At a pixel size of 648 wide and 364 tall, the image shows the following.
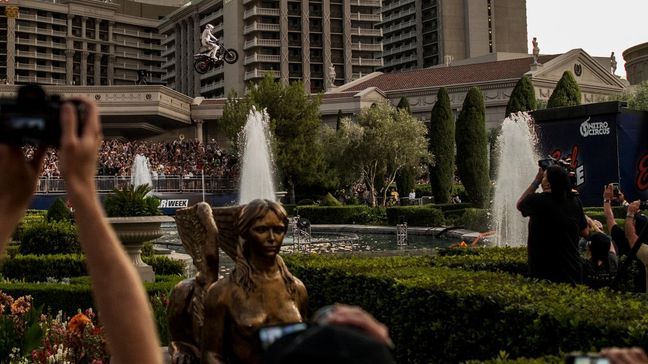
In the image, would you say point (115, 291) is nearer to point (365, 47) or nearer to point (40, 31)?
point (365, 47)

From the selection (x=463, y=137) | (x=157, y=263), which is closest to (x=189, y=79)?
(x=463, y=137)

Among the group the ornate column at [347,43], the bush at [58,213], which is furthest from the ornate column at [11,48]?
the bush at [58,213]

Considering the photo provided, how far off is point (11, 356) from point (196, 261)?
2.86 metres

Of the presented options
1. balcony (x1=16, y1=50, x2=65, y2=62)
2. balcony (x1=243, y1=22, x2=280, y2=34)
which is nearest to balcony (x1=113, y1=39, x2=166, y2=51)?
balcony (x1=16, y1=50, x2=65, y2=62)

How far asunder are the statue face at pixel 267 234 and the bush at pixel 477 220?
79.5 ft

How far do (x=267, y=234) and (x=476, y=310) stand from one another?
3008mm

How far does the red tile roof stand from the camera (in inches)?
2338

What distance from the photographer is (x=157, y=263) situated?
13.4 m

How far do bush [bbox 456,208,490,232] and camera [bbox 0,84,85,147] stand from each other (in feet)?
86.4

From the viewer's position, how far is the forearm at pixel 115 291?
147 centimetres

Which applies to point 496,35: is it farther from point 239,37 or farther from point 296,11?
point 239,37

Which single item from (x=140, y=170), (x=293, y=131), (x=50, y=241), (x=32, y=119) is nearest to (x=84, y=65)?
(x=140, y=170)

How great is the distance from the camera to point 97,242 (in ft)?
4.97

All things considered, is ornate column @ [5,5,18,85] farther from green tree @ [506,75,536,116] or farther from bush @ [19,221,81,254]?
bush @ [19,221,81,254]
